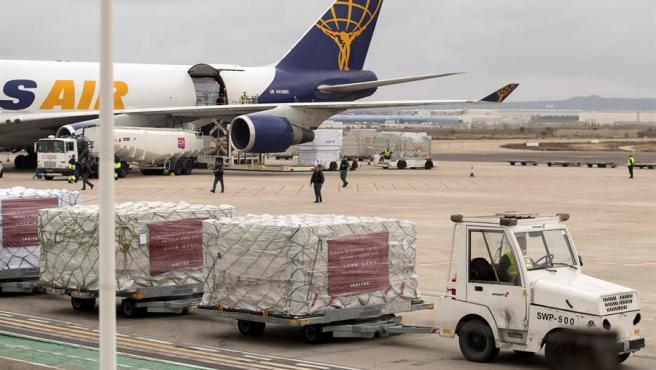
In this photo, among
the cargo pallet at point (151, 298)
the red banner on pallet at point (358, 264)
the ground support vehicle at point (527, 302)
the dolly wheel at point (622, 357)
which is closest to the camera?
the ground support vehicle at point (527, 302)

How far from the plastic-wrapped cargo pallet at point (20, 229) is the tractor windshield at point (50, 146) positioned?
3318 centimetres

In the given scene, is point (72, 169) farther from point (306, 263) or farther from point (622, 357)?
point (622, 357)

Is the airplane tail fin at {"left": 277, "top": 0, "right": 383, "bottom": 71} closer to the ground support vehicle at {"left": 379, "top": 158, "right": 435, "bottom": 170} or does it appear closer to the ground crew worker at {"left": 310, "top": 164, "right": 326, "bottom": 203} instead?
the ground support vehicle at {"left": 379, "top": 158, "right": 435, "bottom": 170}

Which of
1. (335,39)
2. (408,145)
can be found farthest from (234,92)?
(408,145)

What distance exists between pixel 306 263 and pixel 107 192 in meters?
8.74

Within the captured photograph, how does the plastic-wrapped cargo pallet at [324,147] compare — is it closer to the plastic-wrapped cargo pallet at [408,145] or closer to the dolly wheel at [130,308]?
the plastic-wrapped cargo pallet at [408,145]

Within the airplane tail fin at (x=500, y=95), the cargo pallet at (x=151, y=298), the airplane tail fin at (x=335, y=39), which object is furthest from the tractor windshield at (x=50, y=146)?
the cargo pallet at (x=151, y=298)

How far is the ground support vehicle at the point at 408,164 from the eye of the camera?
7506 cm

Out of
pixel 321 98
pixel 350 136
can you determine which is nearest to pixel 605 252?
pixel 321 98

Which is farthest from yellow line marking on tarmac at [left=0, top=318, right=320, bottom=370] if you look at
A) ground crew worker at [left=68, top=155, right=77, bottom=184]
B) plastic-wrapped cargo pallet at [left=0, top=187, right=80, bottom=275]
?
ground crew worker at [left=68, top=155, right=77, bottom=184]

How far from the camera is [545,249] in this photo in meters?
16.6

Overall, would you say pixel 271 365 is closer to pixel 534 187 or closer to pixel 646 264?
pixel 646 264

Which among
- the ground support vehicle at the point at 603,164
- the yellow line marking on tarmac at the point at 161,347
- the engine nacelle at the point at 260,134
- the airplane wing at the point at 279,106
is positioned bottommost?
the yellow line marking on tarmac at the point at 161,347

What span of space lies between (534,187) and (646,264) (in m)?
27.2
